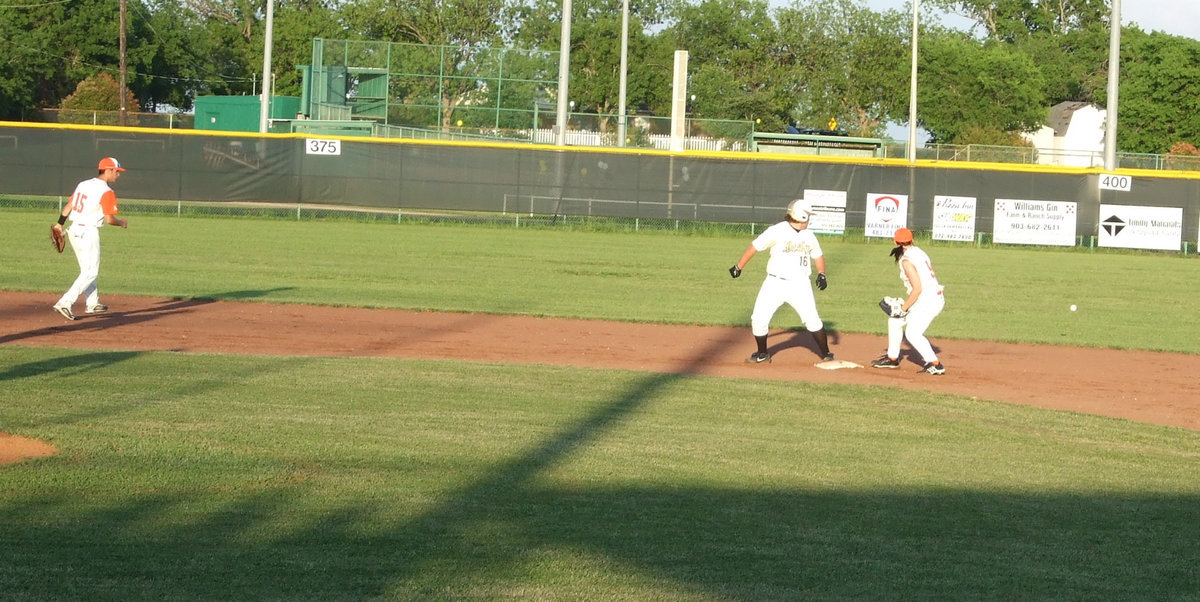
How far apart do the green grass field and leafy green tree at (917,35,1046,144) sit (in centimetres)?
7110

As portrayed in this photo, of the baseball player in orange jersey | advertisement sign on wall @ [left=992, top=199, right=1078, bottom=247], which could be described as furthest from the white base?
advertisement sign on wall @ [left=992, top=199, right=1078, bottom=247]

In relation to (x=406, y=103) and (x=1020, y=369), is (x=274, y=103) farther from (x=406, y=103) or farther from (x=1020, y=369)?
(x=1020, y=369)

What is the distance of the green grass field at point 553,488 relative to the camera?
560cm

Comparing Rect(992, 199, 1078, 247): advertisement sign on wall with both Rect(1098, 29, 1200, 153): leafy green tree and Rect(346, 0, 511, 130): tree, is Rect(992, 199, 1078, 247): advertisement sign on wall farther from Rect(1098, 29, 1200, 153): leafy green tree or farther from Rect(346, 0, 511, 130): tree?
Rect(346, 0, 511, 130): tree

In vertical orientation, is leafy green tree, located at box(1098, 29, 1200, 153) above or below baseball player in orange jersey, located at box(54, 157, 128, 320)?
above

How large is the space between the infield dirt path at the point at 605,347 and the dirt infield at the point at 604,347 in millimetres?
15

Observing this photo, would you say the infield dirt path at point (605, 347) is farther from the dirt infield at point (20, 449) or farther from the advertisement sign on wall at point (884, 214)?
the advertisement sign on wall at point (884, 214)

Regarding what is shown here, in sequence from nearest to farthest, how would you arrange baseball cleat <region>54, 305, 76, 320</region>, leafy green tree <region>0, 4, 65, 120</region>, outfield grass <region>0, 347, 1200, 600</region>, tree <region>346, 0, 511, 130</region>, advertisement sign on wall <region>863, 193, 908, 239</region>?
outfield grass <region>0, 347, 1200, 600</region>
baseball cleat <region>54, 305, 76, 320</region>
advertisement sign on wall <region>863, 193, 908, 239</region>
leafy green tree <region>0, 4, 65, 120</region>
tree <region>346, 0, 511, 130</region>

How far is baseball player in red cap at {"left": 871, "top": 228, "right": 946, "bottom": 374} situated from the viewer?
521 inches

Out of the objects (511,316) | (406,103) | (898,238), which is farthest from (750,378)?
(406,103)

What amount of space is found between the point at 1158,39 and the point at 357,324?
2944 inches

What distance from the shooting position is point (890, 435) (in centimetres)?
985

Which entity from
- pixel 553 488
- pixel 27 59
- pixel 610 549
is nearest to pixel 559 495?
pixel 553 488

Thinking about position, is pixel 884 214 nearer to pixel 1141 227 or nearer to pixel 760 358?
pixel 1141 227
